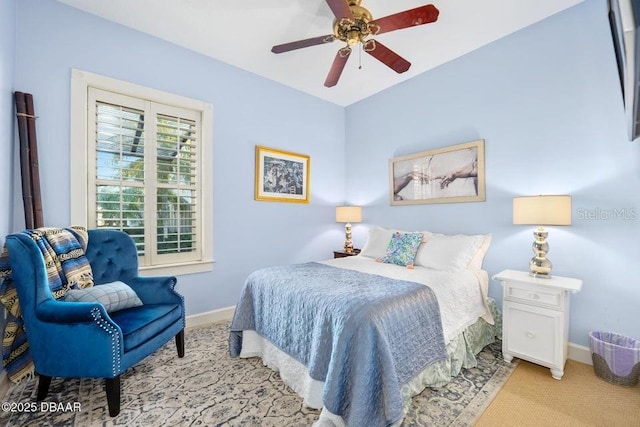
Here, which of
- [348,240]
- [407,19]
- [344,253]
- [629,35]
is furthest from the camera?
[348,240]

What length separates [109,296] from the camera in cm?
194

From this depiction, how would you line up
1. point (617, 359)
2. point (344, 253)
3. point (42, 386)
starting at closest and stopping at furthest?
→ point (42, 386) → point (617, 359) → point (344, 253)

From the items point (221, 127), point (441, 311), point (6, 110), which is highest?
point (221, 127)

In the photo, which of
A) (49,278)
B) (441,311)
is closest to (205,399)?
(49,278)

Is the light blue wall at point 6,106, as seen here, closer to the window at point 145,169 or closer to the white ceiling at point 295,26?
the window at point 145,169

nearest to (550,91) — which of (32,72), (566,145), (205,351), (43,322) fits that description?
(566,145)

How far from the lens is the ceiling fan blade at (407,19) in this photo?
174 centimetres

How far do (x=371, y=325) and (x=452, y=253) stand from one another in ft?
4.87

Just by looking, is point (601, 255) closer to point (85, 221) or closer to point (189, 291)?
point (189, 291)

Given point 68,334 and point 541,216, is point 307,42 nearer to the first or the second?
point 541,216

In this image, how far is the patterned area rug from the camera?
1.63 m

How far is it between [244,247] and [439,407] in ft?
8.17

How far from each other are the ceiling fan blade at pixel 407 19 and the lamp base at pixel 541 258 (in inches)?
74.0

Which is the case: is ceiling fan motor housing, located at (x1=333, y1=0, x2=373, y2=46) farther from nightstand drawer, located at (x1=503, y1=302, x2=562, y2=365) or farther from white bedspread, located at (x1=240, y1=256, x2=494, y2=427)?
nightstand drawer, located at (x1=503, y1=302, x2=562, y2=365)
